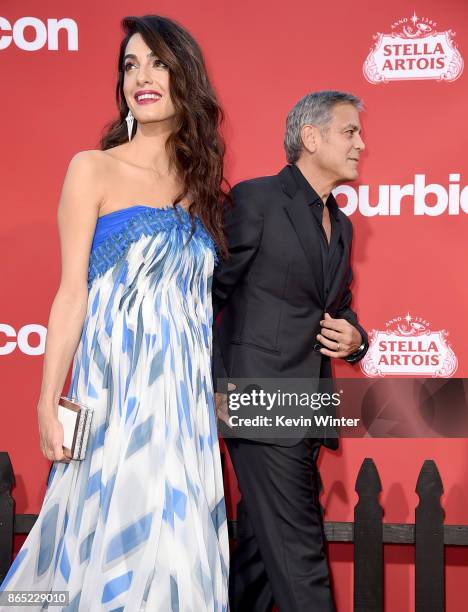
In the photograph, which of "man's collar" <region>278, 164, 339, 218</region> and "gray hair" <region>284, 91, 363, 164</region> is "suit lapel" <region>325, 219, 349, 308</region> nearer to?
"man's collar" <region>278, 164, 339, 218</region>

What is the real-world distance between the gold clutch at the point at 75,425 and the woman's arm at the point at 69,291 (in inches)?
0.6

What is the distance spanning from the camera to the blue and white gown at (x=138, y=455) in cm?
214

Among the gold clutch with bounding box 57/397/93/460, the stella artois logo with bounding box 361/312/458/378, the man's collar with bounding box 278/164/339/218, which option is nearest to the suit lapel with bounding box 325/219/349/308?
the man's collar with bounding box 278/164/339/218

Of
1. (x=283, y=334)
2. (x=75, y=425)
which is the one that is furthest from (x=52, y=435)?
(x=283, y=334)

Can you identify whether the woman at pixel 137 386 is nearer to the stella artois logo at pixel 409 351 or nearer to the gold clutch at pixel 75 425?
the gold clutch at pixel 75 425

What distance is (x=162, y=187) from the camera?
7.85 feet

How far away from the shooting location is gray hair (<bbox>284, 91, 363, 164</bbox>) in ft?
9.64

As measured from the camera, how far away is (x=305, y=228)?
2.74 metres

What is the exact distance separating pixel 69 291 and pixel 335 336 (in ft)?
Answer: 3.05

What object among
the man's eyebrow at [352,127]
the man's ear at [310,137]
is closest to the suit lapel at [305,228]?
the man's ear at [310,137]

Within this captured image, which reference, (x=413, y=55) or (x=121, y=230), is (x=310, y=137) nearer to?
(x=413, y=55)

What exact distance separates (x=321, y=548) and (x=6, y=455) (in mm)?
1187

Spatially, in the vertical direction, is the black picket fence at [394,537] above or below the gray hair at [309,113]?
below

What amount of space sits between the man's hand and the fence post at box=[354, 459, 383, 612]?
0.53 metres
